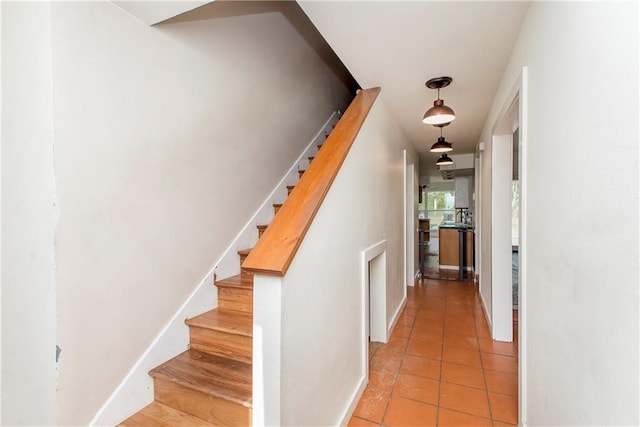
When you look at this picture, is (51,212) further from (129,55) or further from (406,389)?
(406,389)

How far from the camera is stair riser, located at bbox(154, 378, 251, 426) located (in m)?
1.45

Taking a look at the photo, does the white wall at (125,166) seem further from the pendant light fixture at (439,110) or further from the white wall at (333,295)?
the pendant light fixture at (439,110)

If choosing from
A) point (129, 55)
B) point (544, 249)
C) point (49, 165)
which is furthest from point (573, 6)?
point (49, 165)

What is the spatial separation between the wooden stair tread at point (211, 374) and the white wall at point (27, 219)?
1.68ft

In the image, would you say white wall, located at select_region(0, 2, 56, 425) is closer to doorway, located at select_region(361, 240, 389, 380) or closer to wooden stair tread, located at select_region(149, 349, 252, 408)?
wooden stair tread, located at select_region(149, 349, 252, 408)

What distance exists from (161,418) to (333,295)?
1132 millimetres

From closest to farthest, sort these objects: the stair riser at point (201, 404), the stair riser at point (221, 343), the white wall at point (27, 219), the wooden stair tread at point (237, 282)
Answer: the white wall at point (27, 219) → the stair riser at point (201, 404) → the stair riser at point (221, 343) → the wooden stair tread at point (237, 282)

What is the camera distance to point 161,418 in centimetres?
155

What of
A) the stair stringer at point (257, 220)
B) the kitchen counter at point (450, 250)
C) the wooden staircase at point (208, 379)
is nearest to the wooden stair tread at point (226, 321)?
the wooden staircase at point (208, 379)

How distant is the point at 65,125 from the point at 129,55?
1.73 feet

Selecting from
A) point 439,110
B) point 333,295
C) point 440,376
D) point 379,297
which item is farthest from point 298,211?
point 440,376

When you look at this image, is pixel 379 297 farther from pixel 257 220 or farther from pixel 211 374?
pixel 211 374

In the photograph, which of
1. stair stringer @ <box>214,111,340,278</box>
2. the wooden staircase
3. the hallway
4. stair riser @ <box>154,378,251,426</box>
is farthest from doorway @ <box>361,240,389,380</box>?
stair riser @ <box>154,378,251,426</box>

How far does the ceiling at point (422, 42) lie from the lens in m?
1.54
